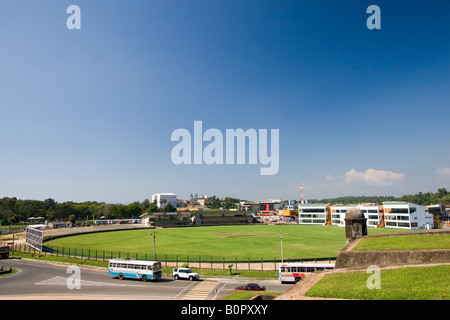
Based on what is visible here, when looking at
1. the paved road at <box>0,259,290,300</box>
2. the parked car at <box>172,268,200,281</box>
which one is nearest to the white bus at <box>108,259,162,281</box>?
the paved road at <box>0,259,290,300</box>

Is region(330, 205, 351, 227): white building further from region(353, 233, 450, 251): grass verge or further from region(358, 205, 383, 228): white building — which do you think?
region(353, 233, 450, 251): grass verge

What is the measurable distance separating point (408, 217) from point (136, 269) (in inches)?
3815

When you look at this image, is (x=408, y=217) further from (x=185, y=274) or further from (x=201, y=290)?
(x=201, y=290)

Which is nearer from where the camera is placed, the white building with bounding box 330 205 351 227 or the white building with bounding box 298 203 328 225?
the white building with bounding box 330 205 351 227

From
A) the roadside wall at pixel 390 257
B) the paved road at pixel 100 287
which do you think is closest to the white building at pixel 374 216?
the paved road at pixel 100 287

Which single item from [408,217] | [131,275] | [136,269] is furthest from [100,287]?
[408,217]

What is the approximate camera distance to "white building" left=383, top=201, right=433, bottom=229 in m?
96.5

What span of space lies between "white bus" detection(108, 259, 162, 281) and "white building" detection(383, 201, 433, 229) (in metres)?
94.8

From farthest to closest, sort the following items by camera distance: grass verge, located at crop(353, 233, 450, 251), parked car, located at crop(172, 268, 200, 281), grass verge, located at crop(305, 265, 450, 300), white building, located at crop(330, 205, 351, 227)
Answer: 1. white building, located at crop(330, 205, 351, 227)
2. parked car, located at crop(172, 268, 200, 281)
3. grass verge, located at crop(353, 233, 450, 251)
4. grass verge, located at crop(305, 265, 450, 300)

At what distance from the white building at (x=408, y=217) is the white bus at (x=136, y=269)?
9477 cm

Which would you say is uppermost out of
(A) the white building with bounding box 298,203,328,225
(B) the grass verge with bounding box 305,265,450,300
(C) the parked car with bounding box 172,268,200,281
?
(B) the grass verge with bounding box 305,265,450,300

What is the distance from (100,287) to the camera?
3114 cm
